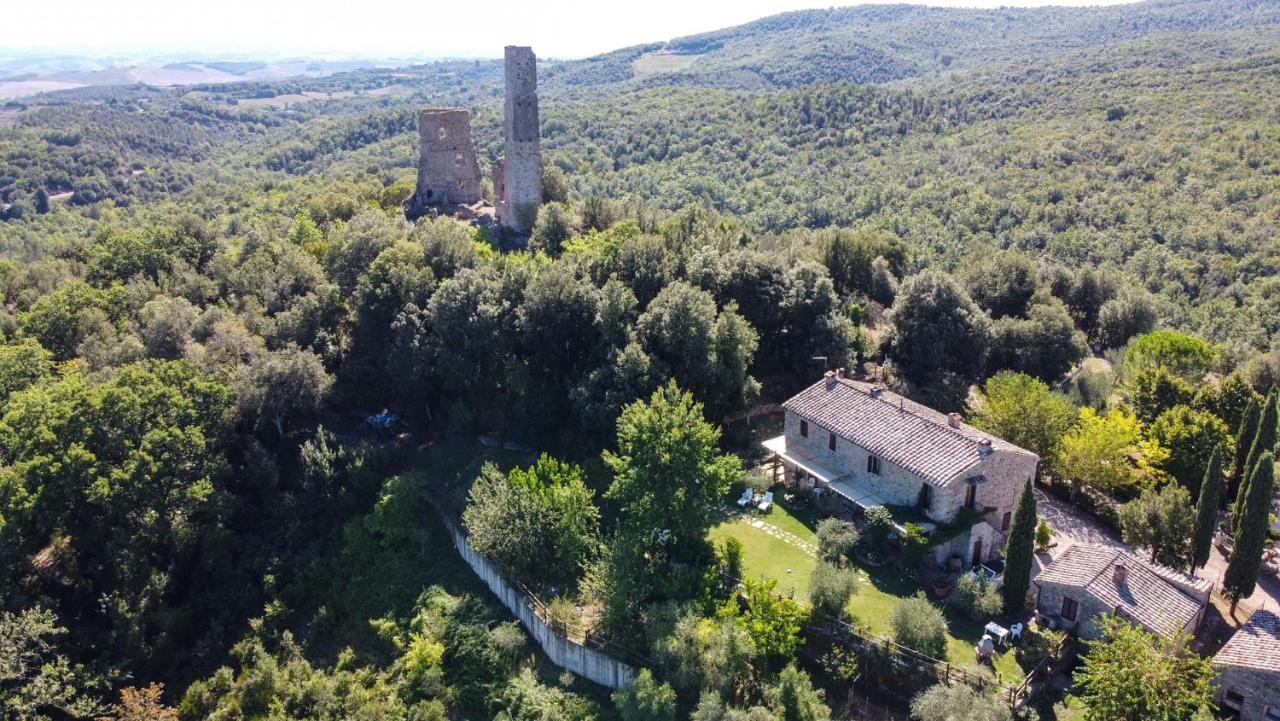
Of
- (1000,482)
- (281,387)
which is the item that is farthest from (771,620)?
(281,387)


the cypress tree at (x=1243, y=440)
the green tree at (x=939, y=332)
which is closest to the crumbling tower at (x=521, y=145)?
the green tree at (x=939, y=332)

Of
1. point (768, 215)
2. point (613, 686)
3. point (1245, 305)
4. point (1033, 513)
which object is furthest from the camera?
point (768, 215)

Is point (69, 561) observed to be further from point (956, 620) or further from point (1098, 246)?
point (1098, 246)

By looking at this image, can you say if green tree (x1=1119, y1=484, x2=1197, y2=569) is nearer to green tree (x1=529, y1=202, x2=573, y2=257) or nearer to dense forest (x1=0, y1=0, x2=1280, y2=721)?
dense forest (x1=0, y1=0, x2=1280, y2=721)

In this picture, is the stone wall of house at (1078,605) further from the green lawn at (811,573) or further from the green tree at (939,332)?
the green tree at (939,332)

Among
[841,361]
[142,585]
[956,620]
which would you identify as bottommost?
[142,585]

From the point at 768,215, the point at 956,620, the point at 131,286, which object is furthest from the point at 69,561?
the point at 768,215

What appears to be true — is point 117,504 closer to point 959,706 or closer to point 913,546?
point 913,546
